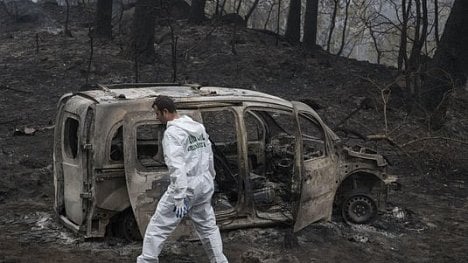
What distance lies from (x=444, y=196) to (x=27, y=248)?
6.40 meters

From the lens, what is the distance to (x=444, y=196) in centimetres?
988

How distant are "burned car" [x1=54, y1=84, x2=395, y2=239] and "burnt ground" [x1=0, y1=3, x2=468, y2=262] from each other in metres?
0.29

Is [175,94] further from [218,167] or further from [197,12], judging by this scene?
[197,12]

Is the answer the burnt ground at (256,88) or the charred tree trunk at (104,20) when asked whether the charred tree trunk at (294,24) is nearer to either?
the burnt ground at (256,88)

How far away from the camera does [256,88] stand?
604 inches

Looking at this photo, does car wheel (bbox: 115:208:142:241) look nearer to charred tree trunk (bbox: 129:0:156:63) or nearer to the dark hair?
the dark hair

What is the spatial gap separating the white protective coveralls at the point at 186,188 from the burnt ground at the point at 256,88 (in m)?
0.92

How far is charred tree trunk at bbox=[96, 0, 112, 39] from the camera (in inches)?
714

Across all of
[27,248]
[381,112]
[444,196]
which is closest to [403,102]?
[381,112]

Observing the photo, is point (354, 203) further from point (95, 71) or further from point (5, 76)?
point (5, 76)

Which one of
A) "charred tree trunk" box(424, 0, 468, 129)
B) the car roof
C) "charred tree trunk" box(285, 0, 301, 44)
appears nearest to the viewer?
the car roof

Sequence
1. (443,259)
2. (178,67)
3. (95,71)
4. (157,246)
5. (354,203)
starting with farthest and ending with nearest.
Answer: (178,67), (95,71), (354,203), (443,259), (157,246)

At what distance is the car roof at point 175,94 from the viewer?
21.6ft

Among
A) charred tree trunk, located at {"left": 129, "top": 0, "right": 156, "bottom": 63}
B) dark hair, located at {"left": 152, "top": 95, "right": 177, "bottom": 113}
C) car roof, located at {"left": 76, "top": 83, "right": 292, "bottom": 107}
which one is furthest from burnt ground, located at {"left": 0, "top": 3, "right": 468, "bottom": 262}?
dark hair, located at {"left": 152, "top": 95, "right": 177, "bottom": 113}
